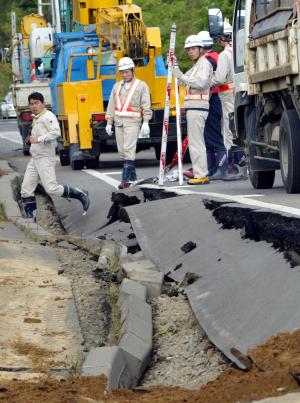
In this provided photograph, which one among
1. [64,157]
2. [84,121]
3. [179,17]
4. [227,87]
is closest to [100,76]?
[84,121]

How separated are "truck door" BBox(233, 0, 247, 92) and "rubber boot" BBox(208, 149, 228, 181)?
1739mm

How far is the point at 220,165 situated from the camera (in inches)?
709

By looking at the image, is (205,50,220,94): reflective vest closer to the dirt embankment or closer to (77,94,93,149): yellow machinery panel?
(77,94,93,149): yellow machinery panel

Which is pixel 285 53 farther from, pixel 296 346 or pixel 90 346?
pixel 296 346

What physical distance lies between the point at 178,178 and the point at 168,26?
2733 cm

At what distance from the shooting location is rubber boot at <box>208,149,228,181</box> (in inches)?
705

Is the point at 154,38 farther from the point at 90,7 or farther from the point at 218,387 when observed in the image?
the point at 218,387

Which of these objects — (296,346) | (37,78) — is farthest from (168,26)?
(296,346)

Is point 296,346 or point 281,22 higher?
point 281,22

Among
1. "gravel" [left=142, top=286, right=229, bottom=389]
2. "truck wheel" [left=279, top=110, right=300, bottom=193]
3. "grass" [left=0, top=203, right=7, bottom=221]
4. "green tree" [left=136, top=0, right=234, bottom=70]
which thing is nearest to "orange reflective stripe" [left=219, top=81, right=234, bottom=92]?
"grass" [left=0, top=203, right=7, bottom=221]

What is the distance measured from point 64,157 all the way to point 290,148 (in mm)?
13608

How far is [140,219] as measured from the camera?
13.3 metres

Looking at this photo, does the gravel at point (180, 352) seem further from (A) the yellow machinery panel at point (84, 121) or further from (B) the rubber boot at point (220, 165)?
(A) the yellow machinery panel at point (84, 121)

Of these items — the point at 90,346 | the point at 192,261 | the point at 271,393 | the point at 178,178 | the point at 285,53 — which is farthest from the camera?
the point at 178,178
